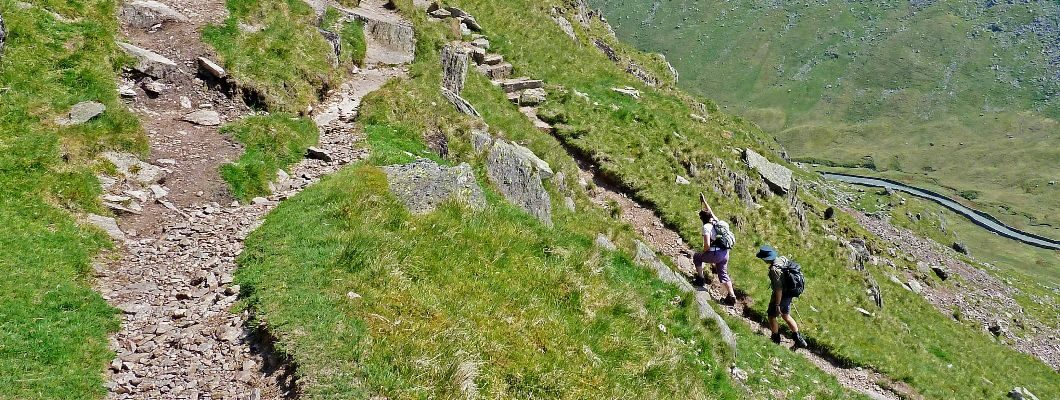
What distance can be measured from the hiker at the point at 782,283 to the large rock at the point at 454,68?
14998mm

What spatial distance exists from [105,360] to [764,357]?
55.4ft

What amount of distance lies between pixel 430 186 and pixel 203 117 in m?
8.55

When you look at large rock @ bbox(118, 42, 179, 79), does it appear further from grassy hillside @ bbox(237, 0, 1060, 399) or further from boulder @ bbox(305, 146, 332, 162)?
grassy hillside @ bbox(237, 0, 1060, 399)

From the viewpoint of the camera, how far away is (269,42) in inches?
806

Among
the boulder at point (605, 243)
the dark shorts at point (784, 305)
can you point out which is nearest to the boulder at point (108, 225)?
the boulder at point (605, 243)

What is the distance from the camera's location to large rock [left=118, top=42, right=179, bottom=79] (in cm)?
1766

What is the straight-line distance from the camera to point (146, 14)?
19781 millimetres

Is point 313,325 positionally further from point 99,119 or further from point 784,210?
point 784,210

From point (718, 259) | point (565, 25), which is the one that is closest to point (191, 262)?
point (718, 259)

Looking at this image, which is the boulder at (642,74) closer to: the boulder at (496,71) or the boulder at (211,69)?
the boulder at (496,71)

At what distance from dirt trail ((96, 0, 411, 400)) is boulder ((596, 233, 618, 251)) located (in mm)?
7848

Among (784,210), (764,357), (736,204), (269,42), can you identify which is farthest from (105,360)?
(784,210)

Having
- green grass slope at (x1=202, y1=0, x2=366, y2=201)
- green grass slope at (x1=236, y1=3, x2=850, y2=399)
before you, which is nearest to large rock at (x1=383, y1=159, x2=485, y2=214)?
green grass slope at (x1=236, y1=3, x2=850, y2=399)

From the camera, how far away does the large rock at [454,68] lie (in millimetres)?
25312
